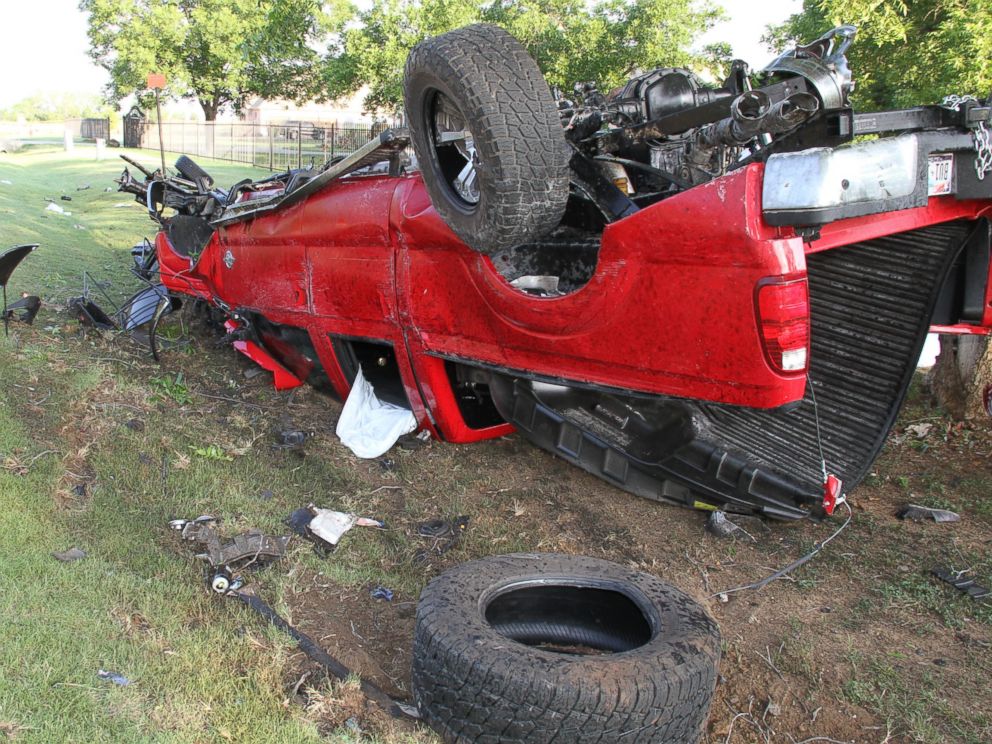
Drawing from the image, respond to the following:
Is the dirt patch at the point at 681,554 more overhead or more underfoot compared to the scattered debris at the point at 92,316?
more underfoot

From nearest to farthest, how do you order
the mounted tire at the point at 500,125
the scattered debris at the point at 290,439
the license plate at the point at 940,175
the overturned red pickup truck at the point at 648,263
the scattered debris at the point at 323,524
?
the overturned red pickup truck at the point at 648,263, the mounted tire at the point at 500,125, the license plate at the point at 940,175, the scattered debris at the point at 323,524, the scattered debris at the point at 290,439

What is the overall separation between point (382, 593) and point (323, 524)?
522mm

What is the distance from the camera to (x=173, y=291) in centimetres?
609

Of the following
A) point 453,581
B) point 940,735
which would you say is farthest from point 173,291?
point 940,735

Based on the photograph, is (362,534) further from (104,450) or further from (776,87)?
(776,87)

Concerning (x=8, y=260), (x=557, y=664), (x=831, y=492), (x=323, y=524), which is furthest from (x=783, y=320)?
(x=8, y=260)

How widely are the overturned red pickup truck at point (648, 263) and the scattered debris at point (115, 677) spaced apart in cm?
174

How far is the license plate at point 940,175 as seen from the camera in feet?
9.02

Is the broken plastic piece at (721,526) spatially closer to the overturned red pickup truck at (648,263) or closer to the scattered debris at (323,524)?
the overturned red pickup truck at (648,263)

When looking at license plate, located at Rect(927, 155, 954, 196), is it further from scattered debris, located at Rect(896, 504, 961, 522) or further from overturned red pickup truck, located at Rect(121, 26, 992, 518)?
scattered debris, located at Rect(896, 504, 961, 522)

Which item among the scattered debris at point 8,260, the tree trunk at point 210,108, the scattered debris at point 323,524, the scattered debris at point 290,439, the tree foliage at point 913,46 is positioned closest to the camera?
the scattered debris at point 323,524

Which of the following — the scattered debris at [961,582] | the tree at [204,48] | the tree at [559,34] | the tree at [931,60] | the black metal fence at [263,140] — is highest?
the tree at [204,48]

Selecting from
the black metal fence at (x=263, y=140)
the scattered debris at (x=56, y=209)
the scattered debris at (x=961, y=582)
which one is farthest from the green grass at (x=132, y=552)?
the black metal fence at (x=263, y=140)

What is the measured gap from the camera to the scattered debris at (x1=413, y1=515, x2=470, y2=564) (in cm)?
329
